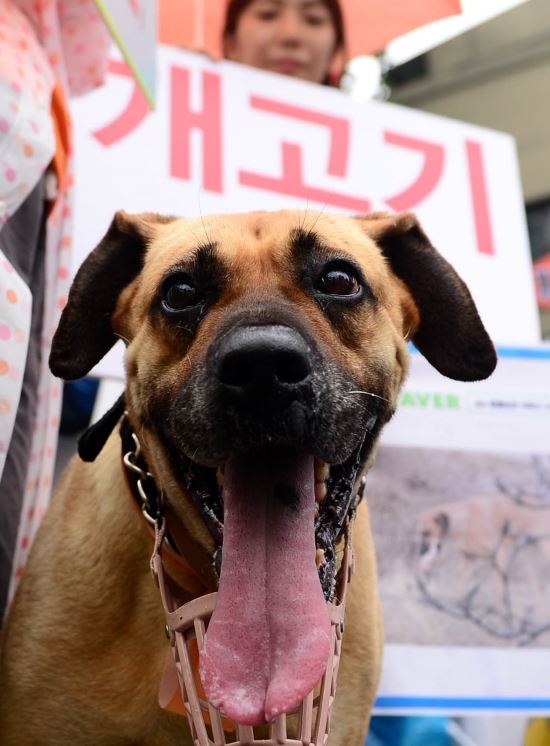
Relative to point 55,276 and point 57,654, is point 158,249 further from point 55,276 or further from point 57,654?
point 57,654

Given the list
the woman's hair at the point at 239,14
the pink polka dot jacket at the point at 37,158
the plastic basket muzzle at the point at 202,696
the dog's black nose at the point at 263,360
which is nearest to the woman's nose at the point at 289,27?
the woman's hair at the point at 239,14

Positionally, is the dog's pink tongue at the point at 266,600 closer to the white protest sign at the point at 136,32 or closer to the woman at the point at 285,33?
the white protest sign at the point at 136,32

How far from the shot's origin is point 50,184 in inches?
71.4

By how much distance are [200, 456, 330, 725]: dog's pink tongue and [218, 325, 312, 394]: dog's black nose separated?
0.60 feet

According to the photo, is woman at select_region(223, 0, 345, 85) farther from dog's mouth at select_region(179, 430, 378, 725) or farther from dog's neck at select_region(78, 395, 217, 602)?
dog's mouth at select_region(179, 430, 378, 725)

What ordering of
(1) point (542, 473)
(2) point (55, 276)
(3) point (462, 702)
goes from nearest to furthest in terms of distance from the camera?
(2) point (55, 276) < (3) point (462, 702) < (1) point (542, 473)

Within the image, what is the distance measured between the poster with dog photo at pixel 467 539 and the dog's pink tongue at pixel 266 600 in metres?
1.11

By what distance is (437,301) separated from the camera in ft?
5.95

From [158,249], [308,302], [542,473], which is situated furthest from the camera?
[542,473]

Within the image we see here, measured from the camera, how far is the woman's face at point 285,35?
329 cm

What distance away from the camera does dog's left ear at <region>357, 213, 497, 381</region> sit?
5.88 ft

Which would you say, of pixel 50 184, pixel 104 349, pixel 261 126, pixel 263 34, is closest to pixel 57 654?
pixel 104 349

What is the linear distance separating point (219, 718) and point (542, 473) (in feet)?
5.30

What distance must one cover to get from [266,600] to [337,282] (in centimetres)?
67
